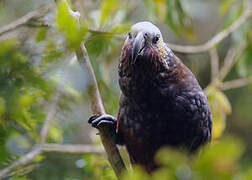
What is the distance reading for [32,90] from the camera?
1428mm

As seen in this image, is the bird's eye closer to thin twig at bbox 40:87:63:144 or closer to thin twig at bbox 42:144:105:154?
thin twig at bbox 40:87:63:144

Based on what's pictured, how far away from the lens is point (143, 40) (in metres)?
2.14

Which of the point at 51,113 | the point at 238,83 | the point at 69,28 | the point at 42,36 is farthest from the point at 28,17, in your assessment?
the point at 238,83

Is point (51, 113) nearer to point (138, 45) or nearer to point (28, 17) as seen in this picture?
point (138, 45)

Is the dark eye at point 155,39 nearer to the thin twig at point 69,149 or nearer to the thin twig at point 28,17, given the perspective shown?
the thin twig at point 28,17

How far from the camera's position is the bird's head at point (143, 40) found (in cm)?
212

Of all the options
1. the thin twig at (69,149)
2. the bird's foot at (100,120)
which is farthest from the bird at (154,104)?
the thin twig at (69,149)

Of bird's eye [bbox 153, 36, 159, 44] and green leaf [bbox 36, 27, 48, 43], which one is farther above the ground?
green leaf [bbox 36, 27, 48, 43]

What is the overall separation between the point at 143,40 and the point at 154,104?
36 cm

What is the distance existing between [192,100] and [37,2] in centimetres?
100

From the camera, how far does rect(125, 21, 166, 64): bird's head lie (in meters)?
2.12

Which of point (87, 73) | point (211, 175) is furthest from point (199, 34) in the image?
point (211, 175)

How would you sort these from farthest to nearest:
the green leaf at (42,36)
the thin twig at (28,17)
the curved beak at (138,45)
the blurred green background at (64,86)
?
the thin twig at (28,17) < the curved beak at (138,45) < the green leaf at (42,36) < the blurred green background at (64,86)

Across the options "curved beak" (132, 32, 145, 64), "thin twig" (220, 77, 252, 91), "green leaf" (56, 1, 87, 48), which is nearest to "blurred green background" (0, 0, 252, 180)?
"green leaf" (56, 1, 87, 48)
